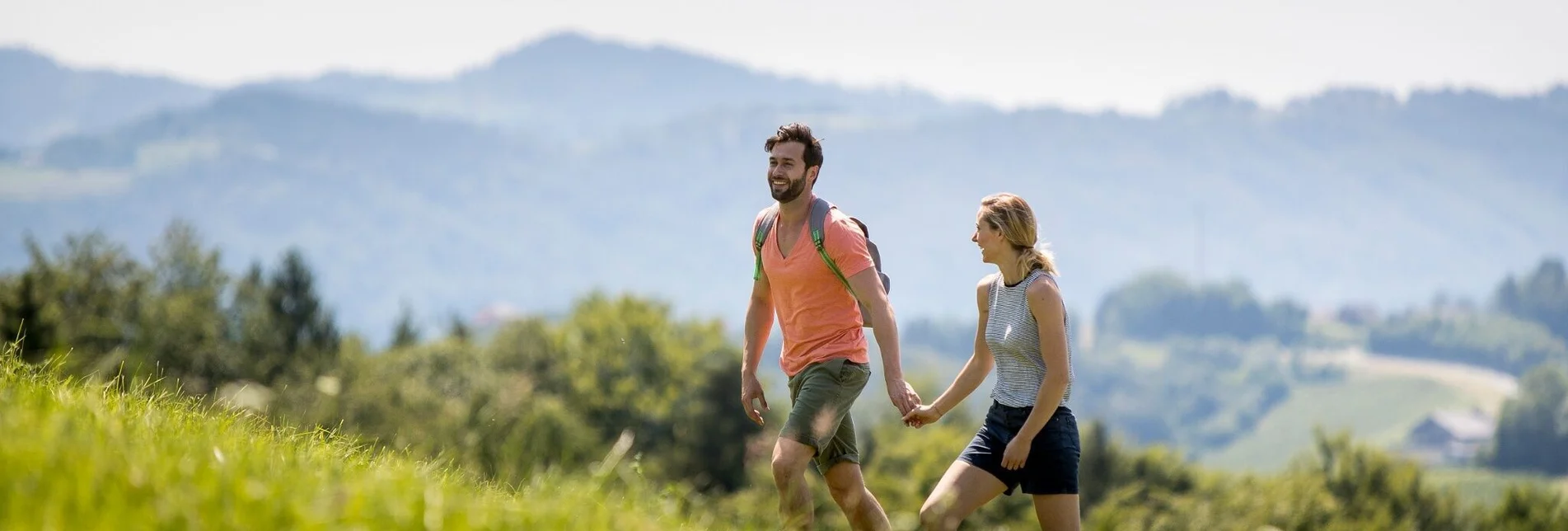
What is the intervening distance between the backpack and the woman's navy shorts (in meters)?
0.83

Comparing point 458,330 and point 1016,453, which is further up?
point 1016,453

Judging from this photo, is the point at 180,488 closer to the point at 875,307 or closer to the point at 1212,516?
the point at 875,307

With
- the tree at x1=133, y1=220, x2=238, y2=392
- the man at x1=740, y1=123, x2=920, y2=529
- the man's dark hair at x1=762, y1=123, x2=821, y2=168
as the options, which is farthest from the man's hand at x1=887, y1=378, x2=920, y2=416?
the tree at x1=133, y1=220, x2=238, y2=392

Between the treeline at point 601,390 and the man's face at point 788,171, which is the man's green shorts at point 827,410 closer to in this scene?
the man's face at point 788,171

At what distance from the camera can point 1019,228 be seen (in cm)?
702

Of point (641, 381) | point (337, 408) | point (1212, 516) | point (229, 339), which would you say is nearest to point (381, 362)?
point (229, 339)

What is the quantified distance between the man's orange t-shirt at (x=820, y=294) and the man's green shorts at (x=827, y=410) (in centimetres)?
8

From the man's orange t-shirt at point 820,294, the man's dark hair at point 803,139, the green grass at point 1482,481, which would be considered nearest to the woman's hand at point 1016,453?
the man's orange t-shirt at point 820,294

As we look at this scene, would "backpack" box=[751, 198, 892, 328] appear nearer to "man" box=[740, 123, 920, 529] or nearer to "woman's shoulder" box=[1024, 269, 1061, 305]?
"man" box=[740, 123, 920, 529]

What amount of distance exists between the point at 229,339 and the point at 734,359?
26.6m

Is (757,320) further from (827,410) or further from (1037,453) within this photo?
(1037,453)

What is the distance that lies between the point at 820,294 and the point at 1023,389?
123cm

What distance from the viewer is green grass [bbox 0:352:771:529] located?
3.51m

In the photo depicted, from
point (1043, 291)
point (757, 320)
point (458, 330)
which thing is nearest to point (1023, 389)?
point (1043, 291)
